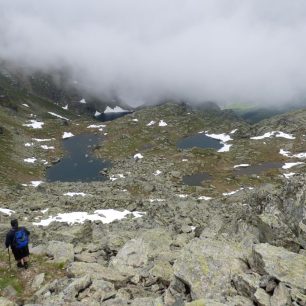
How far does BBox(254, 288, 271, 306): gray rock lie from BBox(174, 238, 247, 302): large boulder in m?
1.62

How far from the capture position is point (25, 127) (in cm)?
17425

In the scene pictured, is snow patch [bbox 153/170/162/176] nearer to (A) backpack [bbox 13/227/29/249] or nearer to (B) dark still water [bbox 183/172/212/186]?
(B) dark still water [bbox 183/172/212/186]

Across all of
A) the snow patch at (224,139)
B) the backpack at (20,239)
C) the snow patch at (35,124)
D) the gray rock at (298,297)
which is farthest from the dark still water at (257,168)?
the gray rock at (298,297)

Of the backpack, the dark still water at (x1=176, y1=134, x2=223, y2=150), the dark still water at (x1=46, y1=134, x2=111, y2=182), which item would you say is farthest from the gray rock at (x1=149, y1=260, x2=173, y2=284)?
the dark still water at (x1=176, y1=134, x2=223, y2=150)

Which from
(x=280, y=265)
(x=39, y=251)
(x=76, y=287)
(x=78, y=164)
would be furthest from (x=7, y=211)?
(x=78, y=164)

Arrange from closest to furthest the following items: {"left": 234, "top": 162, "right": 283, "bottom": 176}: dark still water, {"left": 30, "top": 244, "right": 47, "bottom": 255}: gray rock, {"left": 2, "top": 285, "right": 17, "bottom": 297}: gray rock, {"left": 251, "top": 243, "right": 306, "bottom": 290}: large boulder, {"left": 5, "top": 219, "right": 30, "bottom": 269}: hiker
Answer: {"left": 251, "top": 243, "right": 306, "bottom": 290}: large boulder → {"left": 2, "top": 285, "right": 17, "bottom": 297}: gray rock → {"left": 5, "top": 219, "right": 30, "bottom": 269}: hiker → {"left": 30, "top": 244, "right": 47, "bottom": 255}: gray rock → {"left": 234, "top": 162, "right": 283, "bottom": 176}: dark still water

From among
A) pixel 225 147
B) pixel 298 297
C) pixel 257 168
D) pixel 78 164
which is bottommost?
pixel 298 297

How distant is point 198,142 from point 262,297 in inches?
6323

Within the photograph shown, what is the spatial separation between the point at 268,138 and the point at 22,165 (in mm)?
94055

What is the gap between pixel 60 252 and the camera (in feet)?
91.2

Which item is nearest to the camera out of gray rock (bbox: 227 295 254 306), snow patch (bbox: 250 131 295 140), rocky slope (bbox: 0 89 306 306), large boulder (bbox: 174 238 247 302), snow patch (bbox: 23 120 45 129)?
gray rock (bbox: 227 295 254 306)

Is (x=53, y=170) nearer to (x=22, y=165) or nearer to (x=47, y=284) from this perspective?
(x=22, y=165)

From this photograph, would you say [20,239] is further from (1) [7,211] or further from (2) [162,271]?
(1) [7,211]

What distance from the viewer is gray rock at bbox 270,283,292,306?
15.5m
